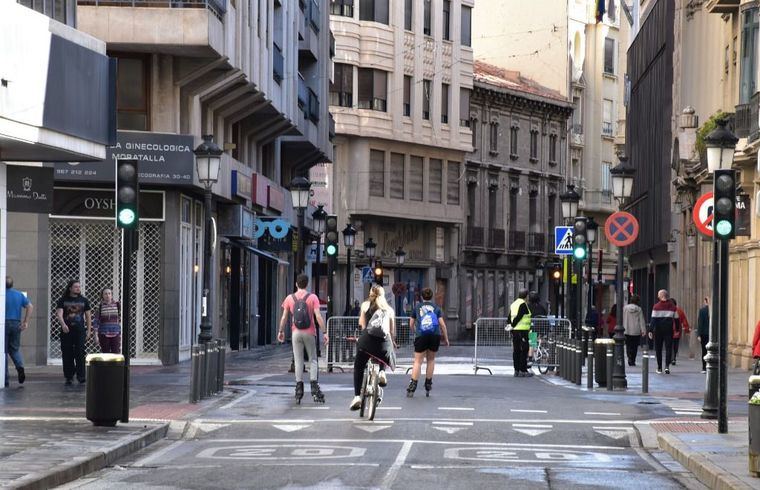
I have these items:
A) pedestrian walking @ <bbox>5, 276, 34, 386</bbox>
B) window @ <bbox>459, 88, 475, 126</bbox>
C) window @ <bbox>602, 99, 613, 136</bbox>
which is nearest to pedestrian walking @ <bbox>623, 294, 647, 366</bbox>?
pedestrian walking @ <bbox>5, 276, 34, 386</bbox>

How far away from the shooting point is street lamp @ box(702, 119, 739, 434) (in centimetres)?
1908

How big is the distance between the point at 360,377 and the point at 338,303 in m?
49.7

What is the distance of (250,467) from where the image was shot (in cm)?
1622

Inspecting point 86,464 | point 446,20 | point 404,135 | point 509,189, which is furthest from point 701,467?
point 509,189

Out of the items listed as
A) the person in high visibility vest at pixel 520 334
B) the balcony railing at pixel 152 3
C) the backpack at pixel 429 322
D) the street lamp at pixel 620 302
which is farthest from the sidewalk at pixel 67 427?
the balcony railing at pixel 152 3

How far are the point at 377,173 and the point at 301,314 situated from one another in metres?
50.5

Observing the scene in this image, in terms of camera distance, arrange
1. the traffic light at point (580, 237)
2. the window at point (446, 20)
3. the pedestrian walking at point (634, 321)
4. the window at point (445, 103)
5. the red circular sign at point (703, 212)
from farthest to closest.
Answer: the window at point (446, 20) → the window at point (445, 103) → the pedestrian walking at point (634, 321) → the traffic light at point (580, 237) → the red circular sign at point (703, 212)

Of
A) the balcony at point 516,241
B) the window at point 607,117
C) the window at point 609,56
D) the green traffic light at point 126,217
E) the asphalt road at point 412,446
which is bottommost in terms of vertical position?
the asphalt road at point 412,446

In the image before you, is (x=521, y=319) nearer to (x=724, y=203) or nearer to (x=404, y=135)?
(x=724, y=203)

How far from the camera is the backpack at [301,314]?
80.8 ft

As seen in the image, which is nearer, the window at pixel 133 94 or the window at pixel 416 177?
the window at pixel 133 94

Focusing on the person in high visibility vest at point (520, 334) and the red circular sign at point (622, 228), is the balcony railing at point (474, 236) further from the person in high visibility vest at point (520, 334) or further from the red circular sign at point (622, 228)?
the red circular sign at point (622, 228)

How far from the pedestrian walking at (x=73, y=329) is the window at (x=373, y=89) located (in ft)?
152

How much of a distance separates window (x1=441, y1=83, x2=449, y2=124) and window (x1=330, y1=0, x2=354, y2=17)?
747cm
